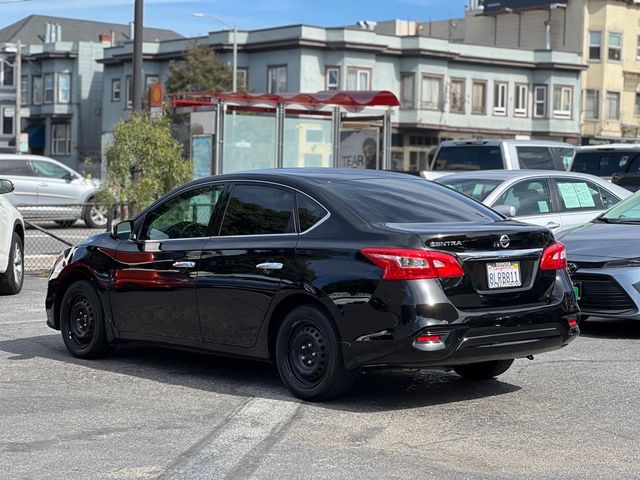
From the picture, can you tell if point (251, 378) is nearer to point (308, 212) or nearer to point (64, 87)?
point (308, 212)

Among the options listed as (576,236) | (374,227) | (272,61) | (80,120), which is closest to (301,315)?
(374,227)

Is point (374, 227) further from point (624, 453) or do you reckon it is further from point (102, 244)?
point (102, 244)

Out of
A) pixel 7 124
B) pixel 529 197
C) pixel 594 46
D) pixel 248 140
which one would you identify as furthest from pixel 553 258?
pixel 7 124

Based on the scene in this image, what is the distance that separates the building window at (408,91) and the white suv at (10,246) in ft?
135

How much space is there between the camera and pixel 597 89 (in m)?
59.2

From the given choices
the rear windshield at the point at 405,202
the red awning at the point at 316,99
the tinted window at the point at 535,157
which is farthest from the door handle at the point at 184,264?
the red awning at the point at 316,99

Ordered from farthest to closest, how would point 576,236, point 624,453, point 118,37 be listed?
point 118,37, point 576,236, point 624,453

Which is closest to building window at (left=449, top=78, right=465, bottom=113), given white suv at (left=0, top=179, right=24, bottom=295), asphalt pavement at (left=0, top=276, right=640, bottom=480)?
white suv at (left=0, top=179, right=24, bottom=295)

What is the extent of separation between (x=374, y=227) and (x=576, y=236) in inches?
175

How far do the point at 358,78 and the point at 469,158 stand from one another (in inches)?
1321

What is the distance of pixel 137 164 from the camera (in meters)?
17.9

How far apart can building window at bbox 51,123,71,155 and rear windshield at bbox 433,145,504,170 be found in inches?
1934

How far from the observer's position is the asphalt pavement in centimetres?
605

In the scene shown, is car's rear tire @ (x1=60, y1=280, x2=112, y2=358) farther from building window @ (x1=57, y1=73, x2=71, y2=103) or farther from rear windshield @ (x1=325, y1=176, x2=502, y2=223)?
building window @ (x1=57, y1=73, x2=71, y2=103)
